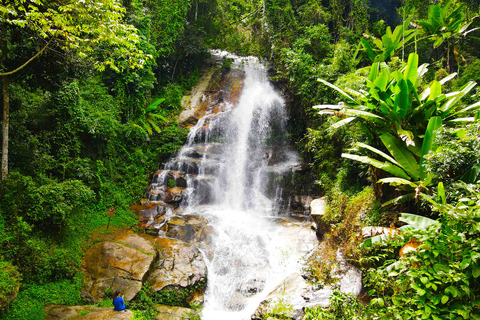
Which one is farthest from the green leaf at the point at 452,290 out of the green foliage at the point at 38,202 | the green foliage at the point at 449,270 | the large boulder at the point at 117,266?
the green foliage at the point at 38,202

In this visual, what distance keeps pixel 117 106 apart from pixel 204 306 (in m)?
9.82

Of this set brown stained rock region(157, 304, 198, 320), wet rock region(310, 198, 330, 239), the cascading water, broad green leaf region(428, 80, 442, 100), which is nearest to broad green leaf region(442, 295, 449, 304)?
broad green leaf region(428, 80, 442, 100)

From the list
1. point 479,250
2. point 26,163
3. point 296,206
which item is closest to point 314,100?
point 296,206

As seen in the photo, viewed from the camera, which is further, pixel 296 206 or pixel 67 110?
pixel 296 206

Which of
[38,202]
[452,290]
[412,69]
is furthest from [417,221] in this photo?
[38,202]

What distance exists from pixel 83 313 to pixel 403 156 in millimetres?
7105

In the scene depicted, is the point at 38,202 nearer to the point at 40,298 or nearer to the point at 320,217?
the point at 40,298

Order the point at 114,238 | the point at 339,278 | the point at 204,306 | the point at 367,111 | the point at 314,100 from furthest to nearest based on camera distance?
the point at 314,100 → the point at 114,238 → the point at 204,306 → the point at 367,111 → the point at 339,278

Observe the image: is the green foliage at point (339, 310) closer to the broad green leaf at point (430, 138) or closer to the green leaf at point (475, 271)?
the green leaf at point (475, 271)

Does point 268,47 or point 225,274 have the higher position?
point 268,47

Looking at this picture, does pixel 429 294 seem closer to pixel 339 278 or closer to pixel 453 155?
pixel 453 155

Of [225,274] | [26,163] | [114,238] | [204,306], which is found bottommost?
[204,306]

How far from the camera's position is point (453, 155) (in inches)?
A: 149

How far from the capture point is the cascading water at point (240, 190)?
300 inches
